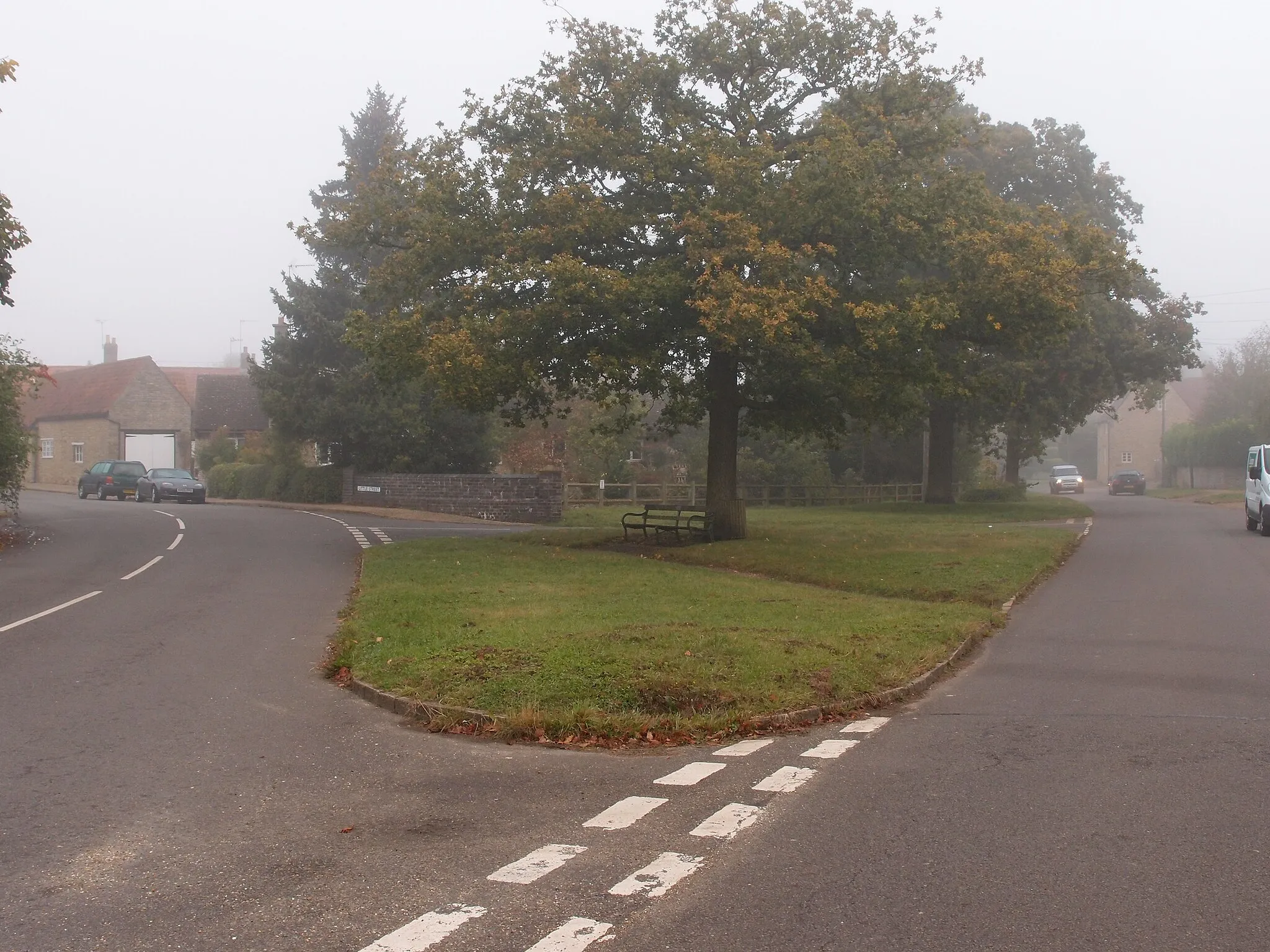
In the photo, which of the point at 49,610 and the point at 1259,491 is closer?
the point at 49,610

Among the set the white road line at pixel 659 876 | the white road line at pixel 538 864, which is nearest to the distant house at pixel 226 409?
the white road line at pixel 538 864

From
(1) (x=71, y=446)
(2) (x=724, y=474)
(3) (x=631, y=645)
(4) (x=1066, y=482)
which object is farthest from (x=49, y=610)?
(4) (x=1066, y=482)

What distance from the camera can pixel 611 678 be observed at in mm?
9719

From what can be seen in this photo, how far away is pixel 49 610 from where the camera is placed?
49.7 ft

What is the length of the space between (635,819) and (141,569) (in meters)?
15.8

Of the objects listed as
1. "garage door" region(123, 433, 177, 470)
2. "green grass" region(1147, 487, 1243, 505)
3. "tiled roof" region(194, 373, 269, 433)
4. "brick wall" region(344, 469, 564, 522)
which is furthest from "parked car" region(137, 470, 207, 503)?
"green grass" region(1147, 487, 1243, 505)

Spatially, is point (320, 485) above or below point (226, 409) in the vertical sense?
below

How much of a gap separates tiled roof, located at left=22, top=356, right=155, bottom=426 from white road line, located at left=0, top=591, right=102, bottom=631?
51608 millimetres

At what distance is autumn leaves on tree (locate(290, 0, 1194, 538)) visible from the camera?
21.1 meters

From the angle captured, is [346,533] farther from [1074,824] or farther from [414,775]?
[1074,824]

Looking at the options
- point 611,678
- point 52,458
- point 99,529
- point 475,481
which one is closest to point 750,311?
point 611,678

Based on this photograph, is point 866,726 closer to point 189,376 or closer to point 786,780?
point 786,780

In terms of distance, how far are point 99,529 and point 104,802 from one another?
23.7 metres

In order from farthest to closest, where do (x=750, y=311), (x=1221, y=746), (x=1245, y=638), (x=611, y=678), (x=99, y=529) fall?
(x=99, y=529)
(x=750, y=311)
(x=1245, y=638)
(x=611, y=678)
(x=1221, y=746)
